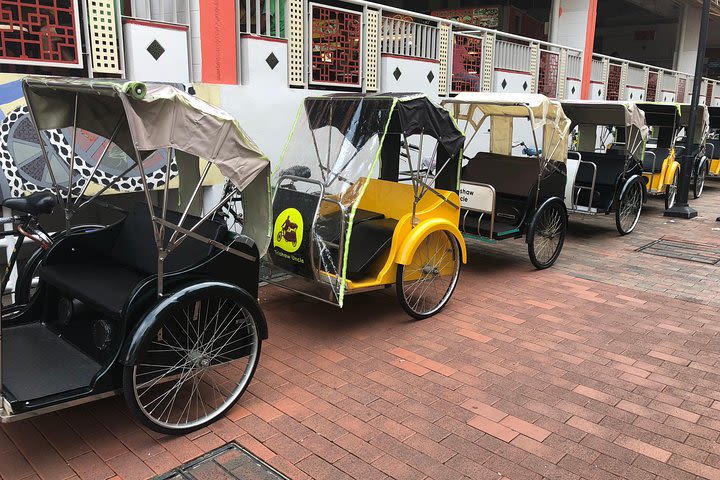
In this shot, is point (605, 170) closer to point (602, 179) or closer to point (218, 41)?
point (602, 179)

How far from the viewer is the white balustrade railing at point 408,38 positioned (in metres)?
8.48

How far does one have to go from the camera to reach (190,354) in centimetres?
355

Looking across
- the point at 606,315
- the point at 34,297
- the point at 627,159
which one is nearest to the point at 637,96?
the point at 627,159

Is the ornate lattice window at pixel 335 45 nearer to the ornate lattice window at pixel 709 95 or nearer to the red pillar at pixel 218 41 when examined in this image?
the red pillar at pixel 218 41

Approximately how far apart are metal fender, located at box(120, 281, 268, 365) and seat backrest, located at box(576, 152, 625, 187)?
22.6 feet

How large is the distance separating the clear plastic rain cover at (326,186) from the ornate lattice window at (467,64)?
5182 millimetres

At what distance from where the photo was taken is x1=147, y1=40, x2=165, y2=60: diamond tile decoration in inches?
225

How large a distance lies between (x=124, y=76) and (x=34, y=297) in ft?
8.45

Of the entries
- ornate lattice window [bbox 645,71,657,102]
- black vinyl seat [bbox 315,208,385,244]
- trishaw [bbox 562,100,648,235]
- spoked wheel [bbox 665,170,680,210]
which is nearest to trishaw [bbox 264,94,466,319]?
black vinyl seat [bbox 315,208,385,244]

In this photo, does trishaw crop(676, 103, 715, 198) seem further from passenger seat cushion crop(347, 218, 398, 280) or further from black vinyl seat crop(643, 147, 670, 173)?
passenger seat cushion crop(347, 218, 398, 280)

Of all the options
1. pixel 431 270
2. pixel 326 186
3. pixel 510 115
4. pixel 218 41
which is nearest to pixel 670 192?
pixel 510 115

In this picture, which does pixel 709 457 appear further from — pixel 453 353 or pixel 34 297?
pixel 34 297

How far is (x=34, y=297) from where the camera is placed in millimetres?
3951

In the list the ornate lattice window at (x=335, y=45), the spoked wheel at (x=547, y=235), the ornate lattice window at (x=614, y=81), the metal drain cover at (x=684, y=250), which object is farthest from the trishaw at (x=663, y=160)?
the ornate lattice window at (x=335, y=45)
